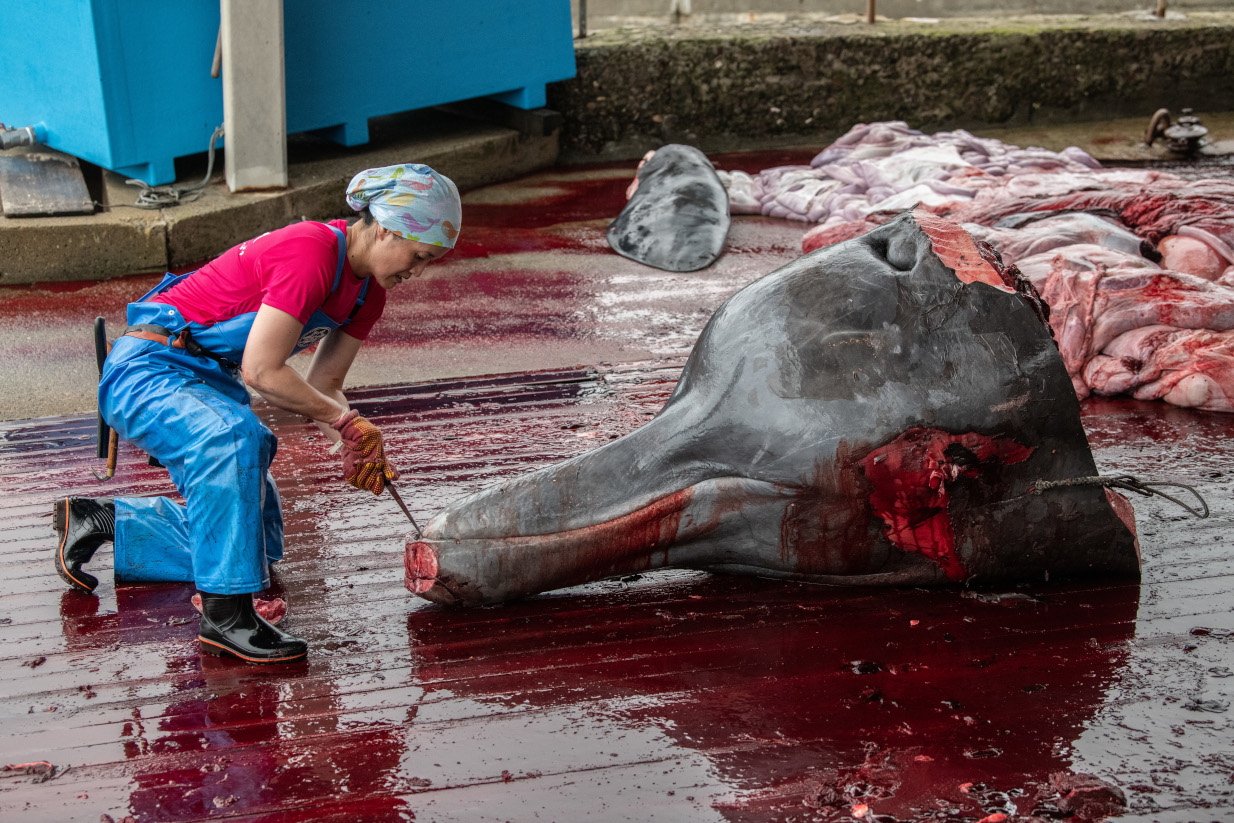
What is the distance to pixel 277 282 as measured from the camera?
282 centimetres

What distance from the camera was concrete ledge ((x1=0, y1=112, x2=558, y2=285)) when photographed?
6414 millimetres

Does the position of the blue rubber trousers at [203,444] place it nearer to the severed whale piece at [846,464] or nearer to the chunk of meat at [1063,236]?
the severed whale piece at [846,464]

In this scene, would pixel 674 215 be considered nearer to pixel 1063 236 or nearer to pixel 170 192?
pixel 1063 236

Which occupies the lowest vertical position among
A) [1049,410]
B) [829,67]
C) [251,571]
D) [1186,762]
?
[1186,762]

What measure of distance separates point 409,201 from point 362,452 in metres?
0.68

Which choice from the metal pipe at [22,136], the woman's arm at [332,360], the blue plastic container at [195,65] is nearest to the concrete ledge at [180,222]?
the blue plastic container at [195,65]

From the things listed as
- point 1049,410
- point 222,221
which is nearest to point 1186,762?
point 1049,410

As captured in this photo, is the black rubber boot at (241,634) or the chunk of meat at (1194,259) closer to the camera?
the black rubber boot at (241,634)

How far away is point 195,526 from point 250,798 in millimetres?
781

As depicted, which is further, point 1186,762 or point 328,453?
point 328,453

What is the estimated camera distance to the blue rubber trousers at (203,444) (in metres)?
2.82

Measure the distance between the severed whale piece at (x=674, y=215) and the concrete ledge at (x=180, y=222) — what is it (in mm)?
1642

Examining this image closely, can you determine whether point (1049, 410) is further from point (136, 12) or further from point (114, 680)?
point (136, 12)

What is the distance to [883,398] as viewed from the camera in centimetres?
290
